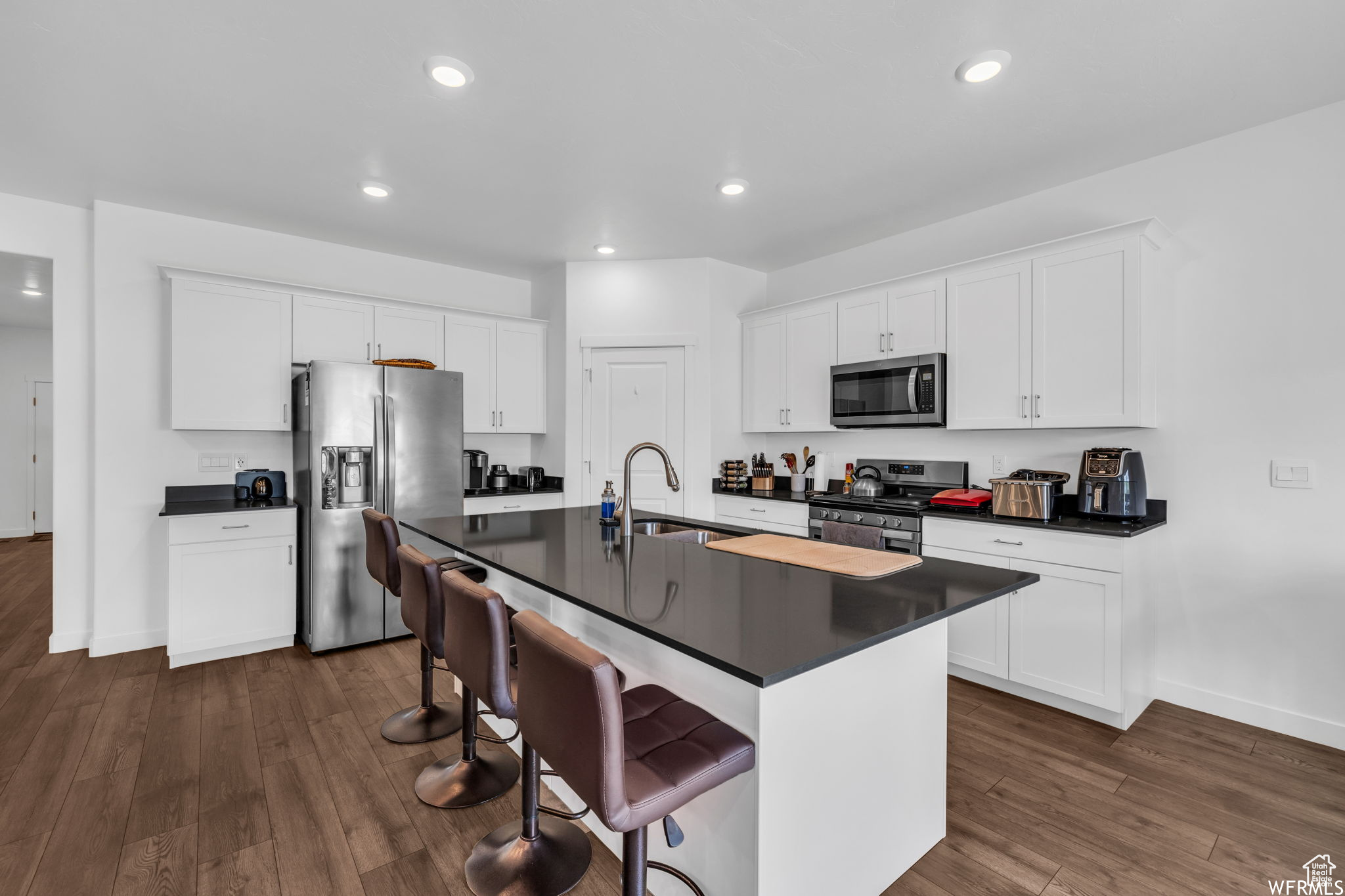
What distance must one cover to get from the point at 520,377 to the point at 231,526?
214 centimetres

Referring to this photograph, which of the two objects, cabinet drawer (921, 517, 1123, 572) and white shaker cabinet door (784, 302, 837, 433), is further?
white shaker cabinet door (784, 302, 837, 433)

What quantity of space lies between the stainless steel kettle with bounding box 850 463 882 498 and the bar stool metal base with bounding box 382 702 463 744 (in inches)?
103

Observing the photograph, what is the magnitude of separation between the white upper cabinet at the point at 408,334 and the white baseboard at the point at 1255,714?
15.6 feet

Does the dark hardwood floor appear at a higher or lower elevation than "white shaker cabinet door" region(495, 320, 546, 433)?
lower

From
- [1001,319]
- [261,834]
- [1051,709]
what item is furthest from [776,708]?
[1001,319]

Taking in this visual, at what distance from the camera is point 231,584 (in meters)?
3.50

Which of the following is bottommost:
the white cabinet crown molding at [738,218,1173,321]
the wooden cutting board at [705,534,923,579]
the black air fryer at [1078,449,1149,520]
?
the wooden cutting board at [705,534,923,579]

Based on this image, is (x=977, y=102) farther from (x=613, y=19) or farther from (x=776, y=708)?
(x=776, y=708)

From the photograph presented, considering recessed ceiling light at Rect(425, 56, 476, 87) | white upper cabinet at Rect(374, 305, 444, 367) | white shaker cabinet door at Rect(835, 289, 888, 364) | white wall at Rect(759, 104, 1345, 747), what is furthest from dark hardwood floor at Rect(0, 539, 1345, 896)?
recessed ceiling light at Rect(425, 56, 476, 87)

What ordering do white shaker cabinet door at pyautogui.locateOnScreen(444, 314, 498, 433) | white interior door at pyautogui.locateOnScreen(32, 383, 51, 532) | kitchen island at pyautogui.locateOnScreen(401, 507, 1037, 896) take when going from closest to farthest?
kitchen island at pyautogui.locateOnScreen(401, 507, 1037, 896) < white shaker cabinet door at pyautogui.locateOnScreen(444, 314, 498, 433) < white interior door at pyautogui.locateOnScreen(32, 383, 51, 532)

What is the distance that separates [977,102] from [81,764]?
4.43m

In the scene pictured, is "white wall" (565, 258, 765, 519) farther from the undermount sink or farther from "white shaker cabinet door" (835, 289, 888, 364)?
the undermount sink

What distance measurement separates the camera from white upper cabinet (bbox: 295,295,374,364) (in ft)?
12.7

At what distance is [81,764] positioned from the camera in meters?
2.37
